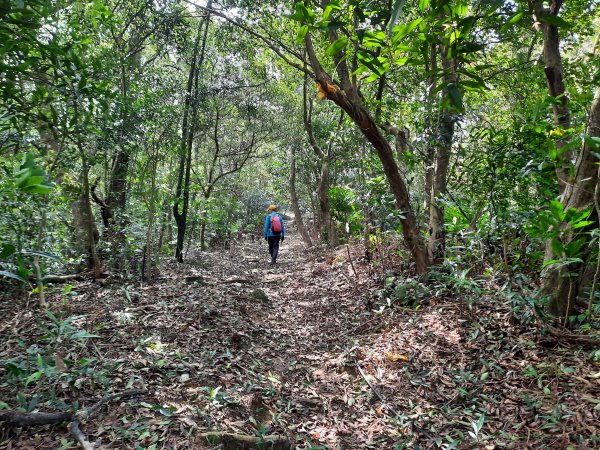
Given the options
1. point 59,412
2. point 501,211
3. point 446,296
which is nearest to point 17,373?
point 59,412

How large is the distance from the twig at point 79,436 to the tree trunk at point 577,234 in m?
3.56

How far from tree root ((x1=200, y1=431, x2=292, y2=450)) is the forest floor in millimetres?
14

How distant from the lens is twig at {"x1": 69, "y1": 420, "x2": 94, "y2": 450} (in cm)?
224

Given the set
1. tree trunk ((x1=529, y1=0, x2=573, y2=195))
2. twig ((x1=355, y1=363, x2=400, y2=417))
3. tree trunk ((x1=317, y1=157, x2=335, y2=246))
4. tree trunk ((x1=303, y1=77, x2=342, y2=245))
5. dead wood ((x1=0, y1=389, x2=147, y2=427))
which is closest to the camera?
dead wood ((x1=0, y1=389, x2=147, y2=427))

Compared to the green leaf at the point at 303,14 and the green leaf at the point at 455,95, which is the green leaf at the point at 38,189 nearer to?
the green leaf at the point at 303,14

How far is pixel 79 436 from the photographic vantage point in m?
2.31

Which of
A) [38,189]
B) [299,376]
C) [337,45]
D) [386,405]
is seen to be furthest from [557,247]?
[38,189]

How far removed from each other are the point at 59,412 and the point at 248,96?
41.8ft

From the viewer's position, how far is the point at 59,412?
8.18ft

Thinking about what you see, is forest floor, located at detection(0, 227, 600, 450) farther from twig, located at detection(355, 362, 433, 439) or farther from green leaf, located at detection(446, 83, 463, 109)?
green leaf, located at detection(446, 83, 463, 109)

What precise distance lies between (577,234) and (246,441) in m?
2.99

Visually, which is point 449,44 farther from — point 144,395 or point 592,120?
point 144,395

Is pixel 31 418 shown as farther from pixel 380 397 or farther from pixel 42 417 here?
pixel 380 397

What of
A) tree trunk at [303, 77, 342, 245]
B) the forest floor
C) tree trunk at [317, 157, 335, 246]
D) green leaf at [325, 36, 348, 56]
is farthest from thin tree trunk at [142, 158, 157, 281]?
tree trunk at [317, 157, 335, 246]
